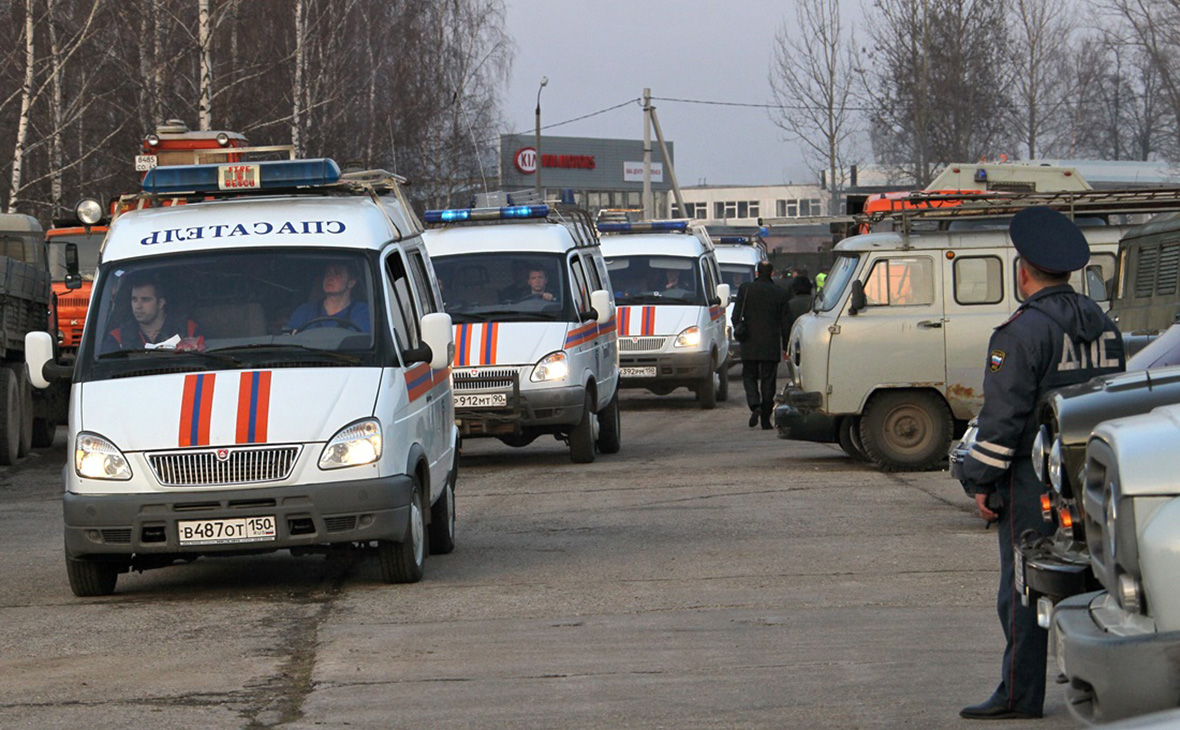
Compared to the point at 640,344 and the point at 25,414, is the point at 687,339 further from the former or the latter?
the point at 25,414

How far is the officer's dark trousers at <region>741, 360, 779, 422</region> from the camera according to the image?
2136cm

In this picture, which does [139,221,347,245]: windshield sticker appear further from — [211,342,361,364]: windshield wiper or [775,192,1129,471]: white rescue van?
[775,192,1129,471]: white rescue van

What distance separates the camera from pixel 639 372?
2453 cm

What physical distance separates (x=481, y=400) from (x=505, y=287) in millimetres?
1427

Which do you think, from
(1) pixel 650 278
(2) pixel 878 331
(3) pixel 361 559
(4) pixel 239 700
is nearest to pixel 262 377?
(3) pixel 361 559

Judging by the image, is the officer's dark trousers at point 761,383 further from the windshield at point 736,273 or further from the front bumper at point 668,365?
the windshield at point 736,273

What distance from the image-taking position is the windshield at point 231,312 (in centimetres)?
989

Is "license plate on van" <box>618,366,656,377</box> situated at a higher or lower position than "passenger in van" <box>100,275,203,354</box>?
lower

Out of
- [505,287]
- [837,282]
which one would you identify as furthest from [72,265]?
[837,282]

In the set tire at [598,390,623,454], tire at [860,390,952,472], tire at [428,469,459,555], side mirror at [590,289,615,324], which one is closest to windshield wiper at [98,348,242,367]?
tire at [428,469,459,555]

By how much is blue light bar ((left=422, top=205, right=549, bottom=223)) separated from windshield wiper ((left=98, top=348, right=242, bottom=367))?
28.7 feet

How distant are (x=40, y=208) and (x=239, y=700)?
34.8m

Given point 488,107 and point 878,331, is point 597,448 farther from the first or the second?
point 488,107

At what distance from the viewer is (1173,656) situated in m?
4.41
